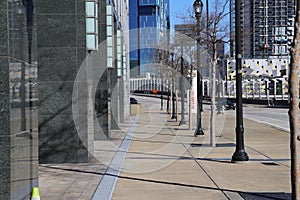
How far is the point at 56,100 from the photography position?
47.7 feet

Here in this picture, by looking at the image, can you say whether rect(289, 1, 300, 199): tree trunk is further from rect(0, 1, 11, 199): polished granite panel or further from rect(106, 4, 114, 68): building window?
rect(106, 4, 114, 68): building window

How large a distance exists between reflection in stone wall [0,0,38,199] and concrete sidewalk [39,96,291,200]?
2.05 m

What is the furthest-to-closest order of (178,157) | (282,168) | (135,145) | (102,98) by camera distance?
(102,98) < (135,145) < (178,157) < (282,168)

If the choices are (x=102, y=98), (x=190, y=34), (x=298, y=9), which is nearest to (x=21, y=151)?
(x=298, y=9)

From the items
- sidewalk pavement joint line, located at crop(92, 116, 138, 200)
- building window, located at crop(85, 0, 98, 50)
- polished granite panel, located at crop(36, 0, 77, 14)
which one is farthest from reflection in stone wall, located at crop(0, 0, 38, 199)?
building window, located at crop(85, 0, 98, 50)

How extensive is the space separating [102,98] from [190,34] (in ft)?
27.7

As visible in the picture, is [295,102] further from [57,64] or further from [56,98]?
[57,64]

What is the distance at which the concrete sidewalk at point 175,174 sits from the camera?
33.1ft

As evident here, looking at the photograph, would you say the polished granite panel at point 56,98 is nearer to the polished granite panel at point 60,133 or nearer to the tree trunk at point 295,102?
the polished granite panel at point 60,133

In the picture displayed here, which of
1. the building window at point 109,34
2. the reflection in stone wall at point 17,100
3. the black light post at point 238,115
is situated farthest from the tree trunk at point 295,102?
the building window at point 109,34

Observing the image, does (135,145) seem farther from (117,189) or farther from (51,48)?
(117,189)

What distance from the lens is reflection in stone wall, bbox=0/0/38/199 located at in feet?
23.4

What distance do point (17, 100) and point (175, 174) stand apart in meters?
5.73

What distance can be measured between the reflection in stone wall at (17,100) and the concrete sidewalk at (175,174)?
2053mm
